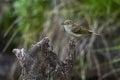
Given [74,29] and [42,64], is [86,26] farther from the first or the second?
[42,64]

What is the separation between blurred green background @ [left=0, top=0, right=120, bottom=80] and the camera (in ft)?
9.30

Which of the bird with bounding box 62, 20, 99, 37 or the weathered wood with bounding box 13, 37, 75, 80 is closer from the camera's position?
the weathered wood with bounding box 13, 37, 75, 80

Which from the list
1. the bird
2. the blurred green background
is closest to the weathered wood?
the bird

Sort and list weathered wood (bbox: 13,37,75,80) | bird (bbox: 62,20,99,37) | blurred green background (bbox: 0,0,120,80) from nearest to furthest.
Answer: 1. weathered wood (bbox: 13,37,75,80)
2. bird (bbox: 62,20,99,37)
3. blurred green background (bbox: 0,0,120,80)

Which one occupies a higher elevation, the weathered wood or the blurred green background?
the weathered wood

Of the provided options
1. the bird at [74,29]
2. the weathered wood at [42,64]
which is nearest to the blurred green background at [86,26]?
the bird at [74,29]

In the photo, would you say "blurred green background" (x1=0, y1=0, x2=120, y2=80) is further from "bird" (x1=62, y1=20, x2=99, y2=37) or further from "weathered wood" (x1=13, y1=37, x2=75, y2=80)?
"weathered wood" (x1=13, y1=37, x2=75, y2=80)

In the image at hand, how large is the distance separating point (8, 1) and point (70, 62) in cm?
202

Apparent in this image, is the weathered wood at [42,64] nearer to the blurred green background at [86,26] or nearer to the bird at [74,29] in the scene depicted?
the bird at [74,29]

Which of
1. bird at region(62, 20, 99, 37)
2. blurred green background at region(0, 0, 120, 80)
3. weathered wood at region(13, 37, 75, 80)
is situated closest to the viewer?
weathered wood at region(13, 37, 75, 80)

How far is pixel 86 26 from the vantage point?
2863mm

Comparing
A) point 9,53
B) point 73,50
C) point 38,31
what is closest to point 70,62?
point 73,50

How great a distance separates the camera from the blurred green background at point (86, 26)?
2834 mm

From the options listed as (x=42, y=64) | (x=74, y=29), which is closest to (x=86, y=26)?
(x=74, y=29)
